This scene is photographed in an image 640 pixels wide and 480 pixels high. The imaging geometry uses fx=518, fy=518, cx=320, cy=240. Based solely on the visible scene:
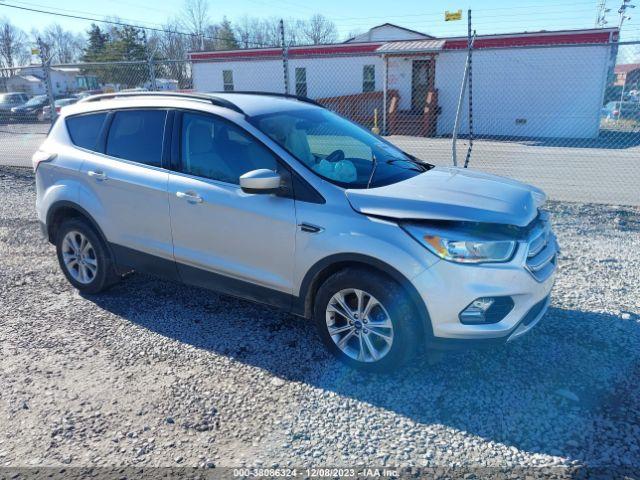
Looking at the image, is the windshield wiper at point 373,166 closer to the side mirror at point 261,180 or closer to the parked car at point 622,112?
the side mirror at point 261,180

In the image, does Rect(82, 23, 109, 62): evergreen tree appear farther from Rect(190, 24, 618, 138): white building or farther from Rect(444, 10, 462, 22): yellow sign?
Rect(444, 10, 462, 22): yellow sign

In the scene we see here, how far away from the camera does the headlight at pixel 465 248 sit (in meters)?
3.08

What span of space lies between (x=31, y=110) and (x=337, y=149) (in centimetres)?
3013

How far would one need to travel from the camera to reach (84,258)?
15.8 feet

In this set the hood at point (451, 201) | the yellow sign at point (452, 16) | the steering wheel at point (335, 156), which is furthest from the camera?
the yellow sign at point (452, 16)

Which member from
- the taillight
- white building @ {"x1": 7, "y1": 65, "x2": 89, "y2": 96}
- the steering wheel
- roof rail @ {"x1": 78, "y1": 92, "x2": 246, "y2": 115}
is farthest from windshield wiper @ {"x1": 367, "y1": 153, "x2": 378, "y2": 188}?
white building @ {"x1": 7, "y1": 65, "x2": 89, "y2": 96}

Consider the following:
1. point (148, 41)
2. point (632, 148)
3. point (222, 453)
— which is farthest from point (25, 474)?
point (148, 41)

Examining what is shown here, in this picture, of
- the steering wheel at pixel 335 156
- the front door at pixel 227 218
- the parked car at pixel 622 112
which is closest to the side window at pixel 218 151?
the front door at pixel 227 218

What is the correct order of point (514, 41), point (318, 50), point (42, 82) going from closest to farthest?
point (514, 41) → point (318, 50) → point (42, 82)

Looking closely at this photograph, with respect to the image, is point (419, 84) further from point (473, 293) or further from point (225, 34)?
point (225, 34)

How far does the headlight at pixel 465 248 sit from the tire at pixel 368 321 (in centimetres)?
35

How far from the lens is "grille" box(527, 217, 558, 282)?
3.25 meters

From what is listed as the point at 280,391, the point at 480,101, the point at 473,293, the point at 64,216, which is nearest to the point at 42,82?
the point at 480,101

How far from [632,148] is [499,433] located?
59.9 ft
